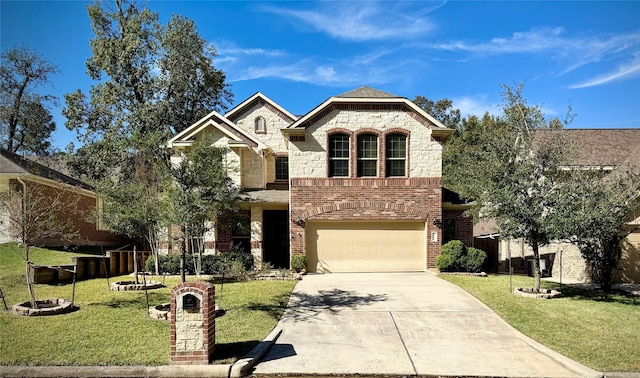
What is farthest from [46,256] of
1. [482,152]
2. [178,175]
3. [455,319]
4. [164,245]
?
[482,152]

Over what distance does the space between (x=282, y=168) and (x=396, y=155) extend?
6.79 metres

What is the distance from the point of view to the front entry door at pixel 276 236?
822 inches

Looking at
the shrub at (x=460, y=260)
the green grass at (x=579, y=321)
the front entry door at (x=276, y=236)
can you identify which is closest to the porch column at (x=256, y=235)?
the front entry door at (x=276, y=236)

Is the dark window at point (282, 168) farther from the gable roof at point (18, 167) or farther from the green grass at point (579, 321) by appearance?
the green grass at point (579, 321)

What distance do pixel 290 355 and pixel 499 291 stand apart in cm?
818

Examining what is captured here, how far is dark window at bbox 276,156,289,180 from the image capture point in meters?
21.9

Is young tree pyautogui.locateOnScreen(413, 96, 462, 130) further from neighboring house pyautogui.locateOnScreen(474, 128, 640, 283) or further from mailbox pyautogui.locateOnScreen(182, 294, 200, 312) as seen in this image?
mailbox pyautogui.locateOnScreen(182, 294, 200, 312)

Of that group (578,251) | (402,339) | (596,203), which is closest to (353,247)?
(402,339)

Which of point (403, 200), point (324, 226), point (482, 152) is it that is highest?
point (482, 152)

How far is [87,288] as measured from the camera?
13570 millimetres

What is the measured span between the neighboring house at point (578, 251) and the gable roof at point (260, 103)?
13.2 metres

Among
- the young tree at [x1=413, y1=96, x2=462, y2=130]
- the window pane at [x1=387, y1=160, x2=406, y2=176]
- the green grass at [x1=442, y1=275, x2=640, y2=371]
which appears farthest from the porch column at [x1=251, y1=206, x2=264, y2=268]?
the young tree at [x1=413, y1=96, x2=462, y2=130]

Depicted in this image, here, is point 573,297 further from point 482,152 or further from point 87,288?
point 87,288

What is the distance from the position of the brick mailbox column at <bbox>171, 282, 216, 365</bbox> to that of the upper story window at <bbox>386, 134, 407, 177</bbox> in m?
11.9
